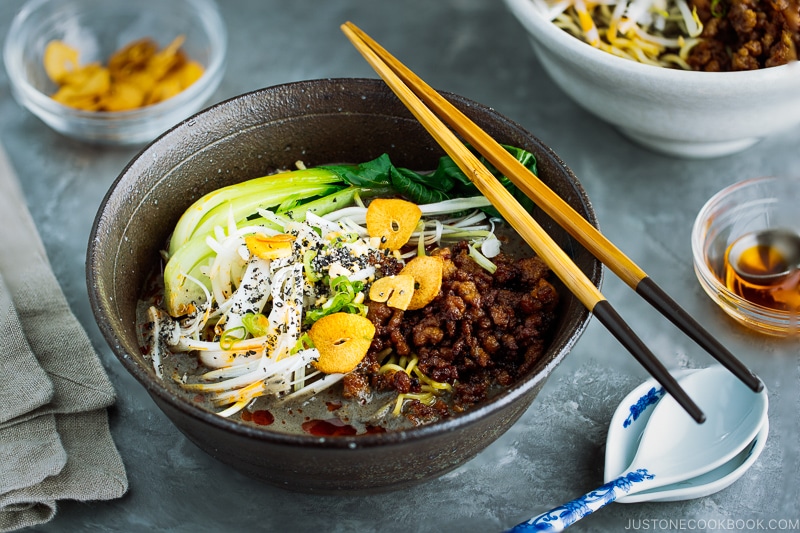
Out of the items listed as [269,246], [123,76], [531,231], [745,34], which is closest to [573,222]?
[531,231]

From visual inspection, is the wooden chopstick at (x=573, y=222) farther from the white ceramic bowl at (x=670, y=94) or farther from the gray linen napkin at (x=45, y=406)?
the gray linen napkin at (x=45, y=406)

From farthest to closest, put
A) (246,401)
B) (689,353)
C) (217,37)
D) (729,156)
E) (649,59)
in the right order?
(217,37) → (729,156) → (649,59) → (689,353) → (246,401)

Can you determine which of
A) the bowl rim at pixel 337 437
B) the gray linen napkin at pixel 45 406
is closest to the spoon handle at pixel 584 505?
the bowl rim at pixel 337 437

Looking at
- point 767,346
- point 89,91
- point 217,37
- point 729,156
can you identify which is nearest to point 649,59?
point 729,156

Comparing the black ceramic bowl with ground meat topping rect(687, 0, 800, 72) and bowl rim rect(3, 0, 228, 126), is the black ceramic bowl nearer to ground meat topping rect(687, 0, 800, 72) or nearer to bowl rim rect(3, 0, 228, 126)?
→ bowl rim rect(3, 0, 228, 126)

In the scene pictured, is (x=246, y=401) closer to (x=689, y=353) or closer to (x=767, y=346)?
(x=689, y=353)

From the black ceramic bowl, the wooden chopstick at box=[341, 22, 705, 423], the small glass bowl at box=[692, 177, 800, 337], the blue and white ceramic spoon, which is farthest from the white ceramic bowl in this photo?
the blue and white ceramic spoon

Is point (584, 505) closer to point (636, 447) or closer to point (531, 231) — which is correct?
point (636, 447)
